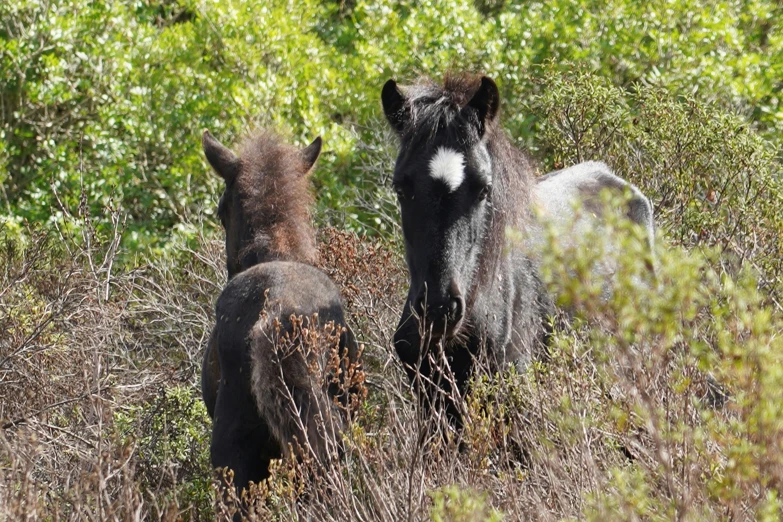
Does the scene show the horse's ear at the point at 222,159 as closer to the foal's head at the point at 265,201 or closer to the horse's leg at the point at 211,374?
the foal's head at the point at 265,201

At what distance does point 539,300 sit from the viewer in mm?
5422

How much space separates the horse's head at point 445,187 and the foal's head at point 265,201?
1.41m

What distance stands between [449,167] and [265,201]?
1903 millimetres

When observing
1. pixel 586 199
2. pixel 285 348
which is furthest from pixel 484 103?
pixel 285 348

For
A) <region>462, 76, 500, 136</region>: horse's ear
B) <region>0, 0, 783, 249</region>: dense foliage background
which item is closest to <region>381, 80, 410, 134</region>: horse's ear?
<region>462, 76, 500, 136</region>: horse's ear

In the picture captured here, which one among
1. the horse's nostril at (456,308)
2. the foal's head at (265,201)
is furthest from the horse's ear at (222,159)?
the horse's nostril at (456,308)

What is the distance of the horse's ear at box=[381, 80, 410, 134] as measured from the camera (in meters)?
5.11

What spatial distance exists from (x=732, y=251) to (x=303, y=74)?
540 cm

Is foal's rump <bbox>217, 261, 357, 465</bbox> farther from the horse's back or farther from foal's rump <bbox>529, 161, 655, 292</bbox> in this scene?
the horse's back

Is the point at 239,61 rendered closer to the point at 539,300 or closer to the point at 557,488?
the point at 539,300

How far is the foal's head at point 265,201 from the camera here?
6234 millimetres

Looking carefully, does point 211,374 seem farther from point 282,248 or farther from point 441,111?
point 441,111

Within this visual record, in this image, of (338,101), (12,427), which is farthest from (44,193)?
(12,427)

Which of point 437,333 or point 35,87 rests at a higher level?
point 437,333
